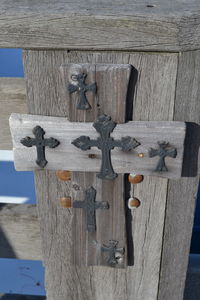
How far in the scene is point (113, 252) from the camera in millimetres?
1406

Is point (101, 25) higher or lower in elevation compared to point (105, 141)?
higher

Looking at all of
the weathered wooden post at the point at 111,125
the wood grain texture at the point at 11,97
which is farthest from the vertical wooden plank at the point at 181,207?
the wood grain texture at the point at 11,97

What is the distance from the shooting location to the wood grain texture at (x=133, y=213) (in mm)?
1090

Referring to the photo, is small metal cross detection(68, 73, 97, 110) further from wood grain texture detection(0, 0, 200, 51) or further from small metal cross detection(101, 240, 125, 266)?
small metal cross detection(101, 240, 125, 266)

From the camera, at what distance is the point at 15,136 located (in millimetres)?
1155

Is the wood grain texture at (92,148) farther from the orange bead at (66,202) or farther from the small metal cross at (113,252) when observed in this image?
the small metal cross at (113,252)

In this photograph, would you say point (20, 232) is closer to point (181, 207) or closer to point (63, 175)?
point (63, 175)

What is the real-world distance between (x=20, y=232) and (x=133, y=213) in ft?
1.57

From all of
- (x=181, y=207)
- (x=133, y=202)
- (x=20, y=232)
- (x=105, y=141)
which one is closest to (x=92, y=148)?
(x=105, y=141)

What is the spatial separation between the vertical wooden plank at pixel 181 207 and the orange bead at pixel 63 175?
0.32 meters

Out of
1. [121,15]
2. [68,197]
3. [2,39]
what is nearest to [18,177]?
[68,197]

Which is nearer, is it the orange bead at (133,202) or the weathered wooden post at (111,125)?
the weathered wooden post at (111,125)

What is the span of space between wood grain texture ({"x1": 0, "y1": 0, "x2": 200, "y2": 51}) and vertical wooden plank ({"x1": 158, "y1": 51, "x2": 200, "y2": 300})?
8 cm

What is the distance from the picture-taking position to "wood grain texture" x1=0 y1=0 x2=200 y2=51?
98 cm
